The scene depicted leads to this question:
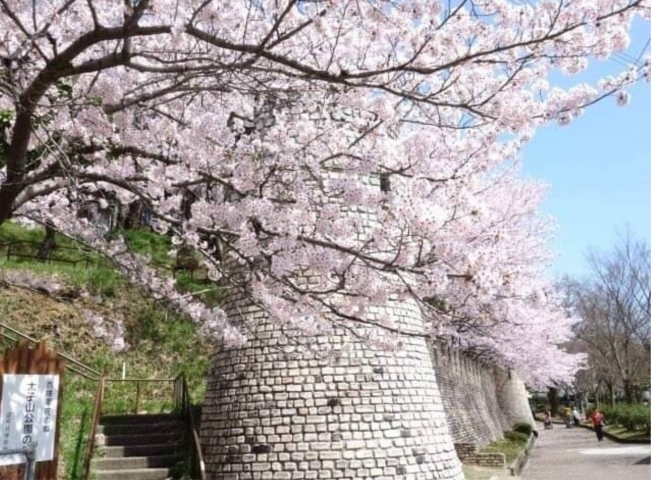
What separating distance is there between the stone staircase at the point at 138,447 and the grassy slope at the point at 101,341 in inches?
77.6

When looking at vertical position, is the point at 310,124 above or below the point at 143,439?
above

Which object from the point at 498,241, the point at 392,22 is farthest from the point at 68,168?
the point at 498,241

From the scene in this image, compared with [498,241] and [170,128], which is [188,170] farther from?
[498,241]

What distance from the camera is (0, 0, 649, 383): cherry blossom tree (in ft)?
14.2

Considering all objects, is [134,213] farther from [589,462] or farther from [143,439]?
[589,462]

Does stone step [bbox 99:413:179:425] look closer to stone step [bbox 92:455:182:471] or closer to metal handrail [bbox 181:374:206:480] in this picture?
metal handrail [bbox 181:374:206:480]

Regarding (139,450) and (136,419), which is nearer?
(139,450)

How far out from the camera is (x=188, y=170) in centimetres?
523

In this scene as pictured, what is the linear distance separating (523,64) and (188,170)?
2.69 meters

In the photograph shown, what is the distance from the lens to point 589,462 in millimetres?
18312

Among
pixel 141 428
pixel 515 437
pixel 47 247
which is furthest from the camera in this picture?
pixel 515 437

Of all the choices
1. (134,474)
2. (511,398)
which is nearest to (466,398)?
(511,398)

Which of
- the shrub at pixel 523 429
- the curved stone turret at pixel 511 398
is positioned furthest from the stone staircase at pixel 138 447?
the curved stone turret at pixel 511 398

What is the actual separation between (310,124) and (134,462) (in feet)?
20.2
